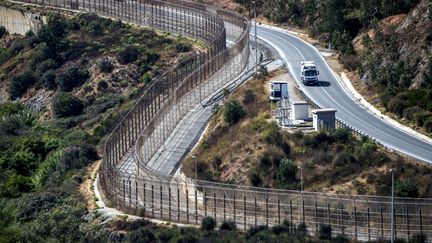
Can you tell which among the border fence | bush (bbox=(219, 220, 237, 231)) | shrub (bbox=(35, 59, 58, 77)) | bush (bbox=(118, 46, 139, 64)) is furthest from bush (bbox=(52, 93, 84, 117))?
bush (bbox=(219, 220, 237, 231))

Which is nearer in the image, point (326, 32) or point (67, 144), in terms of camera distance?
point (67, 144)

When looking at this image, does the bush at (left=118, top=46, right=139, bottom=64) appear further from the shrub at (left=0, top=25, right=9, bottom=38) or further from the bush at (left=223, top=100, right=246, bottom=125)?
the bush at (left=223, top=100, right=246, bottom=125)

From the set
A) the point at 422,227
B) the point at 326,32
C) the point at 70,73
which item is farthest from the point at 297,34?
the point at 422,227

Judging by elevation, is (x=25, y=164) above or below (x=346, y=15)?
below

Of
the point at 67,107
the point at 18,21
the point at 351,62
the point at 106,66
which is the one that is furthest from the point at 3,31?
the point at 351,62

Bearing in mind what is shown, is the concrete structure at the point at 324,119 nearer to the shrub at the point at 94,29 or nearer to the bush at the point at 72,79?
the bush at the point at 72,79

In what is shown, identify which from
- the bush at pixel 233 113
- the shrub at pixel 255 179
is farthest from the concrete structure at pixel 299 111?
the shrub at pixel 255 179

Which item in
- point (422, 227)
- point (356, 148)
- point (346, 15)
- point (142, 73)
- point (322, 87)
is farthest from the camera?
point (142, 73)

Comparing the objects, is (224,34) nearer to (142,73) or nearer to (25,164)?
(142,73)
